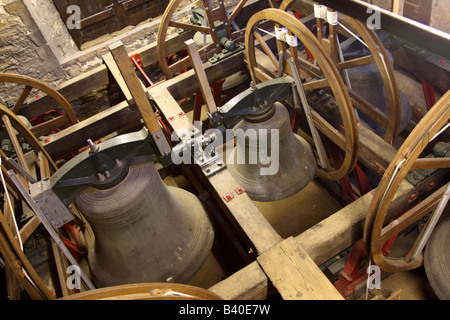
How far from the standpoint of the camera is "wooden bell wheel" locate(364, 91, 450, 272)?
5.28 feet

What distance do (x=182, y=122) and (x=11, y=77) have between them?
1632 mm

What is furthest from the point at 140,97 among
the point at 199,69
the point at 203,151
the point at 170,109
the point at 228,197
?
the point at 170,109

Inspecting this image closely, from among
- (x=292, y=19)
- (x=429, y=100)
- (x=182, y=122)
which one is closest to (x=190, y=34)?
(x=182, y=122)

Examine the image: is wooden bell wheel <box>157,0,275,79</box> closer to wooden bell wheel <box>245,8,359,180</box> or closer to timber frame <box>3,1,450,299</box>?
wooden bell wheel <box>245,8,359,180</box>

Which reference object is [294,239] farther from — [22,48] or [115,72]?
[22,48]

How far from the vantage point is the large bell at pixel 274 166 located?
8.89 ft

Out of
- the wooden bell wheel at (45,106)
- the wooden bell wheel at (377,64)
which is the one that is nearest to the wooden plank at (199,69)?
the wooden bell wheel at (377,64)

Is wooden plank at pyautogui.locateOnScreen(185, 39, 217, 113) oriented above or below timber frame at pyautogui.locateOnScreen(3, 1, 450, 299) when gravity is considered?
above

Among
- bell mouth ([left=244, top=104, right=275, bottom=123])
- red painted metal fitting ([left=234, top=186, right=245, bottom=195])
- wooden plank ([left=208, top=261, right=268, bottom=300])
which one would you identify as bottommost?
wooden plank ([left=208, top=261, right=268, bottom=300])

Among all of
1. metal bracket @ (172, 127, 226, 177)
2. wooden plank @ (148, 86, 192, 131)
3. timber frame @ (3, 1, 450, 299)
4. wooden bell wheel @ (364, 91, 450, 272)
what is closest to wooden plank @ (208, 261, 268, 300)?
timber frame @ (3, 1, 450, 299)

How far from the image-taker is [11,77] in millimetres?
3363

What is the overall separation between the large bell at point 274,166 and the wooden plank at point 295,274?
78 centimetres

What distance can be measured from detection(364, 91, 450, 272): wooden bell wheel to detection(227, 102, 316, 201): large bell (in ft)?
2.82

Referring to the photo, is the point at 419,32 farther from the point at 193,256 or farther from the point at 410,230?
the point at 410,230
